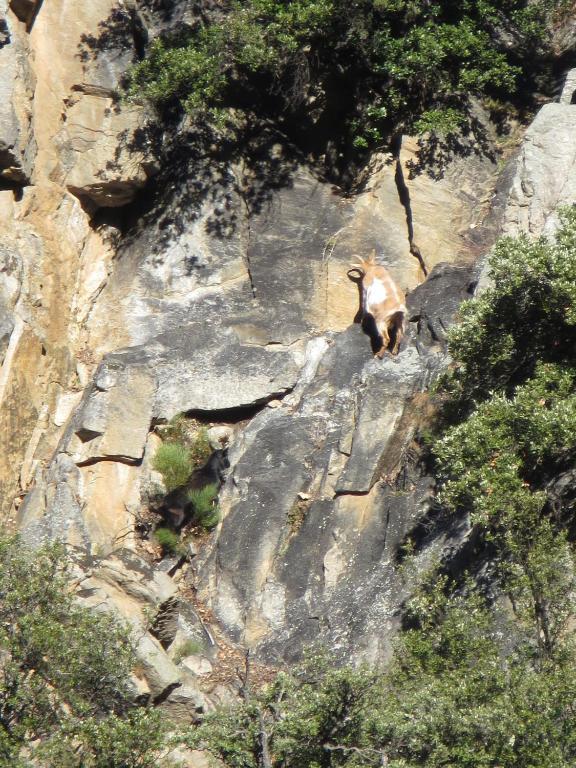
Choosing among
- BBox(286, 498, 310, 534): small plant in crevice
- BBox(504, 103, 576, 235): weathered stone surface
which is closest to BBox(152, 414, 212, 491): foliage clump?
BBox(286, 498, 310, 534): small plant in crevice

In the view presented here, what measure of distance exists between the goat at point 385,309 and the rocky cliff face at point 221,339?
0.98 ft

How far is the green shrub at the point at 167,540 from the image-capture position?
1530 cm

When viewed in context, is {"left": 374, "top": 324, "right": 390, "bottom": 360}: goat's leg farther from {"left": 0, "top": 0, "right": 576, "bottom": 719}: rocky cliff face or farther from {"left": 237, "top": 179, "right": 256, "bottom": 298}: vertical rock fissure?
{"left": 237, "top": 179, "right": 256, "bottom": 298}: vertical rock fissure

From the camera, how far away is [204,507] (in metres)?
15.4

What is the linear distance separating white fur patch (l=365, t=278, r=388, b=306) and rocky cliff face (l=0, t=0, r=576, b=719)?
1.85 ft

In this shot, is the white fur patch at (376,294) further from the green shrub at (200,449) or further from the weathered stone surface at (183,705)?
the weathered stone surface at (183,705)

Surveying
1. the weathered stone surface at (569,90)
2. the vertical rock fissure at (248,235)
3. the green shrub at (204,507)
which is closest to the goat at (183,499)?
the green shrub at (204,507)

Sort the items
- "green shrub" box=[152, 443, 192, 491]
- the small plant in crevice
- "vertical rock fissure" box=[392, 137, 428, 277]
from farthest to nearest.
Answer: "vertical rock fissure" box=[392, 137, 428, 277] < "green shrub" box=[152, 443, 192, 491] < the small plant in crevice

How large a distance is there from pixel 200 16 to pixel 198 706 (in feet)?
39.6

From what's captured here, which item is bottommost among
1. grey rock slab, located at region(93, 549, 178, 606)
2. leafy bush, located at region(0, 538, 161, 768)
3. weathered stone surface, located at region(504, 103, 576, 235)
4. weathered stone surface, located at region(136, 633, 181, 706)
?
weathered stone surface, located at region(136, 633, 181, 706)

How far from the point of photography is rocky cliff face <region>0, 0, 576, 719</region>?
1412 cm

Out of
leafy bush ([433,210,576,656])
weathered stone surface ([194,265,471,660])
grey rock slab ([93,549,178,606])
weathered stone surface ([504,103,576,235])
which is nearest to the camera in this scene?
leafy bush ([433,210,576,656])

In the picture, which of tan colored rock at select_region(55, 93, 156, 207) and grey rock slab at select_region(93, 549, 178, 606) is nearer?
grey rock slab at select_region(93, 549, 178, 606)

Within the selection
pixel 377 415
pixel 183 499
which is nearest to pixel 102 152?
pixel 183 499
